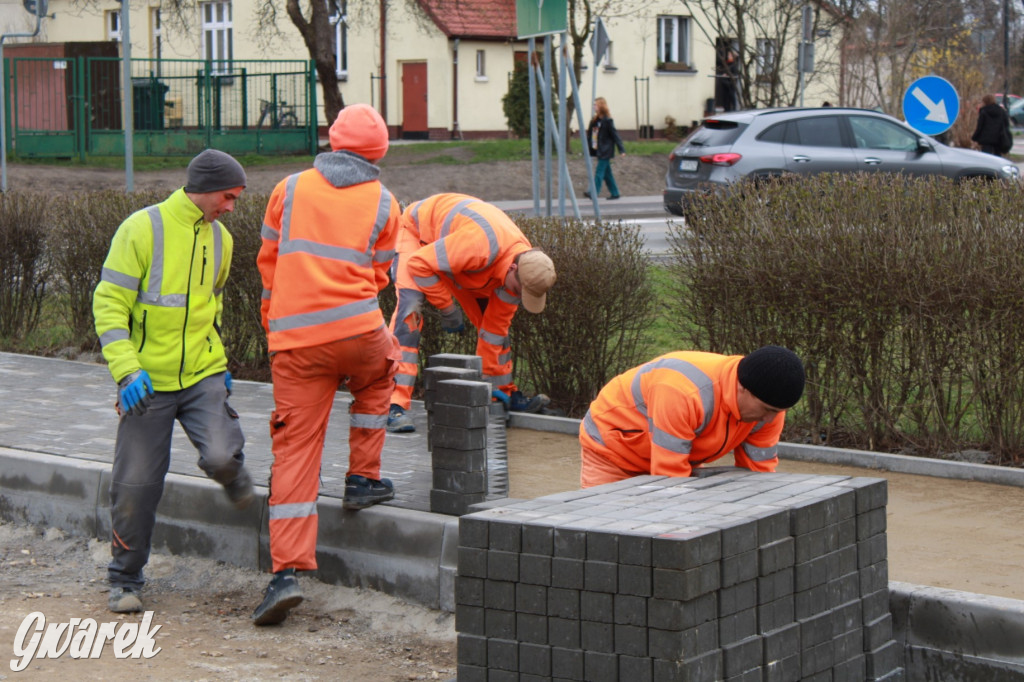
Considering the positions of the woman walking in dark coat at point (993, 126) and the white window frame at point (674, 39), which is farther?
the white window frame at point (674, 39)

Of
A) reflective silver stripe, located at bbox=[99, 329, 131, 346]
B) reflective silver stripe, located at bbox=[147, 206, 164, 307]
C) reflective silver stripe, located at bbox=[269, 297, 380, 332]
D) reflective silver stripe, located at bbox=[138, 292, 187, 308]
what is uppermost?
reflective silver stripe, located at bbox=[147, 206, 164, 307]

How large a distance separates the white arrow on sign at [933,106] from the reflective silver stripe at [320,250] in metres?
10.6

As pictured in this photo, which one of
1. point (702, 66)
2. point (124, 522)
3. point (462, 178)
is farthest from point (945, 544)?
point (702, 66)

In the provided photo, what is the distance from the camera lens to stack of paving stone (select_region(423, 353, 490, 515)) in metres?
5.68

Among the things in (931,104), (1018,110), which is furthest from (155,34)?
(1018,110)

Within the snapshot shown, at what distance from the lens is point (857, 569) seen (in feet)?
14.9

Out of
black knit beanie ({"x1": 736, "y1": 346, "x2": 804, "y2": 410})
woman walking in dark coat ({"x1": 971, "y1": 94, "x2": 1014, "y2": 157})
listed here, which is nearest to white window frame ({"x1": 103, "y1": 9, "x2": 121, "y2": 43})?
woman walking in dark coat ({"x1": 971, "y1": 94, "x2": 1014, "y2": 157})

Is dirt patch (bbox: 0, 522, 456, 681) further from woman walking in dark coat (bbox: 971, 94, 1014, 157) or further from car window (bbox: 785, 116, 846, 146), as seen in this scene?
woman walking in dark coat (bbox: 971, 94, 1014, 157)

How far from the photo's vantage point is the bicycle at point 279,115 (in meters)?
31.2

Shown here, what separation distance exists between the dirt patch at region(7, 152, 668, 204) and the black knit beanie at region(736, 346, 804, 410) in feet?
64.6

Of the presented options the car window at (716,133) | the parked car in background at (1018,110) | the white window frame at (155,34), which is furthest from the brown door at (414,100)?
the parked car in background at (1018,110)

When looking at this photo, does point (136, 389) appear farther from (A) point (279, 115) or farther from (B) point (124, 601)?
(A) point (279, 115)

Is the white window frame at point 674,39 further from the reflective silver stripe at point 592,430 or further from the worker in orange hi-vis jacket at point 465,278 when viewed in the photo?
the reflective silver stripe at point 592,430

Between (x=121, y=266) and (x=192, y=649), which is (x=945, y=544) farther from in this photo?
(x=121, y=266)
